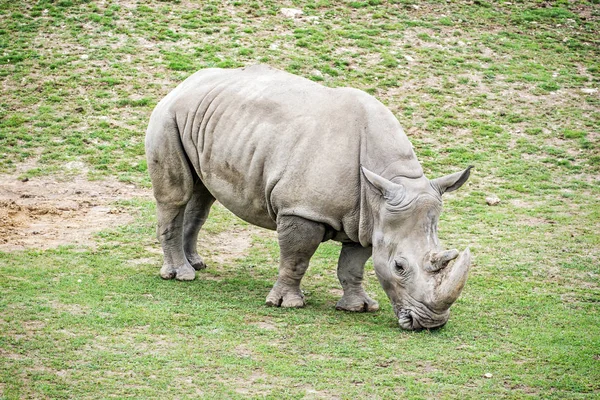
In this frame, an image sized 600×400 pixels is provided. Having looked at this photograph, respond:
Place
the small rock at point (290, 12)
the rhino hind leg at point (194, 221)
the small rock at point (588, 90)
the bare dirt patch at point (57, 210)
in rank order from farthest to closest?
1. the small rock at point (290, 12)
2. the small rock at point (588, 90)
3. the bare dirt patch at point (57, 210)
4. the rhino hind leg at point (194, 221)

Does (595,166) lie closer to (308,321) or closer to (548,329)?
(548,329)

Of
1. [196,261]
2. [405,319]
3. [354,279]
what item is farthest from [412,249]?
[196,261]

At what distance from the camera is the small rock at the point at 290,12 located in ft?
61.3

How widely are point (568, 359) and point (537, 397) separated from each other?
87 centimetres

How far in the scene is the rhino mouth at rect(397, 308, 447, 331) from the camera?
325 inches

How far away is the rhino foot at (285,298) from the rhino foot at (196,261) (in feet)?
5.25

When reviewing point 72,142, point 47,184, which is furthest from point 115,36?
point 47,184

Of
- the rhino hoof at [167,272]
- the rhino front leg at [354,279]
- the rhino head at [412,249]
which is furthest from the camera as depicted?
the rhino hoof at [167,272]

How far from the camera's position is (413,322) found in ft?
27.2

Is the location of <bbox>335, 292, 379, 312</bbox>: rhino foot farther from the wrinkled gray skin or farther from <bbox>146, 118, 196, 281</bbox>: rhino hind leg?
<bbox>146, 118, 196, 281</bbox>: rhino hind leg

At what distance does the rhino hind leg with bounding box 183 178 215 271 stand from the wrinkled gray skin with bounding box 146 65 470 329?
0.30 metres

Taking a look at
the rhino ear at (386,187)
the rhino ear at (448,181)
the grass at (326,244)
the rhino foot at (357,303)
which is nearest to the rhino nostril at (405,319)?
the grass at (326,244)

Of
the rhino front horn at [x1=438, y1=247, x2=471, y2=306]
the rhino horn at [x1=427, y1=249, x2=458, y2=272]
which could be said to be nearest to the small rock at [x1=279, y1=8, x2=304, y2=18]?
the rhino horn at [x1=427, y1=249, x2=458, y2=272]

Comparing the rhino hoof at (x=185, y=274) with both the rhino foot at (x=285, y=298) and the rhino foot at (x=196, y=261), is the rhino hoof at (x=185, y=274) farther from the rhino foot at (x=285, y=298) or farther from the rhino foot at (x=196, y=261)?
the rhino foot at (x=285, y=298)
